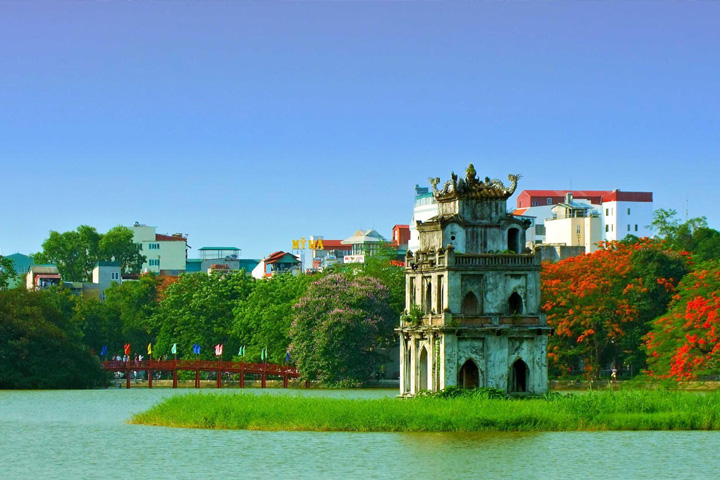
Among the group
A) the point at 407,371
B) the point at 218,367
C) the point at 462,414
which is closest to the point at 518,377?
the point at 407,371

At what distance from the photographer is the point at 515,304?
2874 inches

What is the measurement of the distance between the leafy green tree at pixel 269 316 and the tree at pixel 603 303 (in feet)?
71.9

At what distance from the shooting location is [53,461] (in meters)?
56.9

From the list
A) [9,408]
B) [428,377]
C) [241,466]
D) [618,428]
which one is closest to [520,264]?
[428,377]

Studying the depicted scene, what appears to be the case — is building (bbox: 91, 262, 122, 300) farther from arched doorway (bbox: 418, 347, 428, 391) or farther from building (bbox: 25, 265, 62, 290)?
arched doorway (bbox: 418, 347, 428, 391)

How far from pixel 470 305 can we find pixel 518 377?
420 cm

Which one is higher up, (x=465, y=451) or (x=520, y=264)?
(x=520, y=264)

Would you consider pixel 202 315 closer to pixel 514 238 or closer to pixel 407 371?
pixel 407 371

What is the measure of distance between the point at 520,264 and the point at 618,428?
38.1 ft

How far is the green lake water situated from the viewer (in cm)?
5175

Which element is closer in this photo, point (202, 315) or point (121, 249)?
point (202, 315)

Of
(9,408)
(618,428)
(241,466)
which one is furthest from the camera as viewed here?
(9,408)

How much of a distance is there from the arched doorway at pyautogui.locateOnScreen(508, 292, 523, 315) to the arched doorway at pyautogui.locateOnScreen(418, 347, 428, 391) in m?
4.68

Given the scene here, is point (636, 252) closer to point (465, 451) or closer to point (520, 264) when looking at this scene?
point (520, 264)
